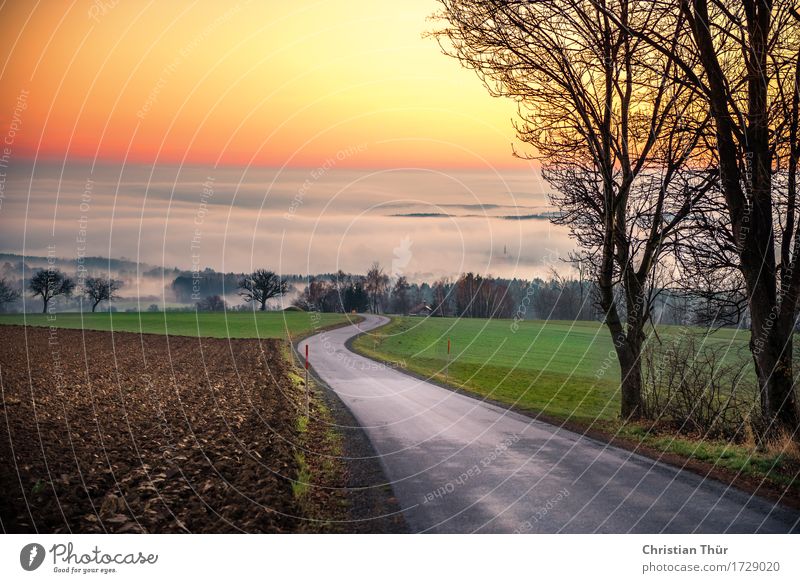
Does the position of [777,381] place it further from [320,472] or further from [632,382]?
[320,472]

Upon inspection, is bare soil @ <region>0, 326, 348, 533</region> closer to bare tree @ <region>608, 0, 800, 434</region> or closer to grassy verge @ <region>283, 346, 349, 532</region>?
grassy verge @ <region>283, 346, 349, 532</region>

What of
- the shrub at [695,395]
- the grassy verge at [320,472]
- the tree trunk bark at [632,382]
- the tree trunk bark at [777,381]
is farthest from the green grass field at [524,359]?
the grassy verge at [320,472]

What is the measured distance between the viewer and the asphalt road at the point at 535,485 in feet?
34.2

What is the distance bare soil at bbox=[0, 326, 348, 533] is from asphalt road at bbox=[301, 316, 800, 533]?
4.82 feet

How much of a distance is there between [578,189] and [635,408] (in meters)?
6.34

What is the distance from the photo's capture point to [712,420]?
18.8 metres

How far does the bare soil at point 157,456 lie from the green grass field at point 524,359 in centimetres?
976

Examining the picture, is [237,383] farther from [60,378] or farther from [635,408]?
[635,408]

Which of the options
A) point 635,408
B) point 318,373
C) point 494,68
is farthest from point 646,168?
point 318,373

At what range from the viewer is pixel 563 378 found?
1644 inches

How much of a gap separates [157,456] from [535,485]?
22.4ft

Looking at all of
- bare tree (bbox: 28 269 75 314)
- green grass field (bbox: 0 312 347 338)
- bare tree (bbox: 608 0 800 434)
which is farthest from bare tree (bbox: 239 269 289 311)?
bare tree (bbox: 608 0 800 434)

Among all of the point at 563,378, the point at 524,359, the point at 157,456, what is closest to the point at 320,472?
the point at 157,456

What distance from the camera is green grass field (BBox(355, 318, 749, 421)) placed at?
29.5m
